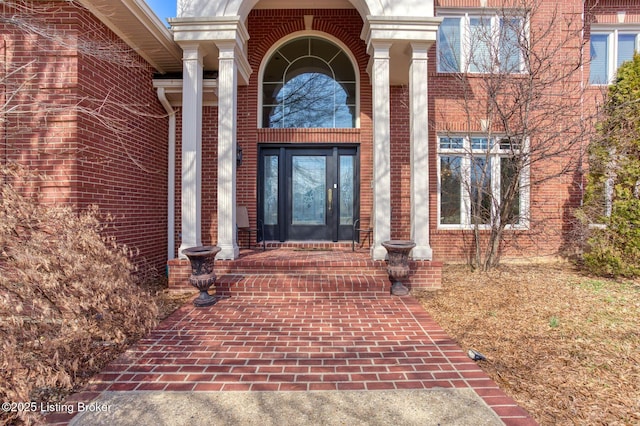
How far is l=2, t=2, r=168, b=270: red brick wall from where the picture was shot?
420 cm

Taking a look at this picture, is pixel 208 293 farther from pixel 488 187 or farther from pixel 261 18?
pixel 261 18

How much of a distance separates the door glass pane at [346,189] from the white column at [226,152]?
8.69 feet

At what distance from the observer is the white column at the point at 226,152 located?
5.16 meters

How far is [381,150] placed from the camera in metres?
5.18

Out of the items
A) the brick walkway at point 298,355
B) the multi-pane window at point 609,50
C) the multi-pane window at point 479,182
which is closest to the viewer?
the brick walkway at point 298,355

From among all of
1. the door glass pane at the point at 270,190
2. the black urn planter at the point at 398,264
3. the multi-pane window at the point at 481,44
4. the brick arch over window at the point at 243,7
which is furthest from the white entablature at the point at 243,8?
the black urn planter at the point at 398,264

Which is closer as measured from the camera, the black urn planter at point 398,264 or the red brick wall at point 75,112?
the red brick wall at point 75,112

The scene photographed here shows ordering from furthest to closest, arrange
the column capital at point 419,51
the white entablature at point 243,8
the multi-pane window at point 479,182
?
the multi-pane window at point 479,182 < the column capital at point 419,51 < the white entablature at point 243,8

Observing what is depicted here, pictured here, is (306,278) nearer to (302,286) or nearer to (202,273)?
(302,286)

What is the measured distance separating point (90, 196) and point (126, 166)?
97 cm

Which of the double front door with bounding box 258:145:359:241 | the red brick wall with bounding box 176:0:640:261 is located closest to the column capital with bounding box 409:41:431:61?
the red brick wall with bounding box 176:0:640:261

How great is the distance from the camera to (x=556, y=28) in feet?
21.9

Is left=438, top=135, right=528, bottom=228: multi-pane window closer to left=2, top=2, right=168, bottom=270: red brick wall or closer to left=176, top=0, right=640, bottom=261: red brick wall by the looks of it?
left=176, top=0, right=640, bottom=261: red brick wall

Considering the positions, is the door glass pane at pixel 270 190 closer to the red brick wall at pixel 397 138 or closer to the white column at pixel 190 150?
the red brick wall at pixel 397 138
